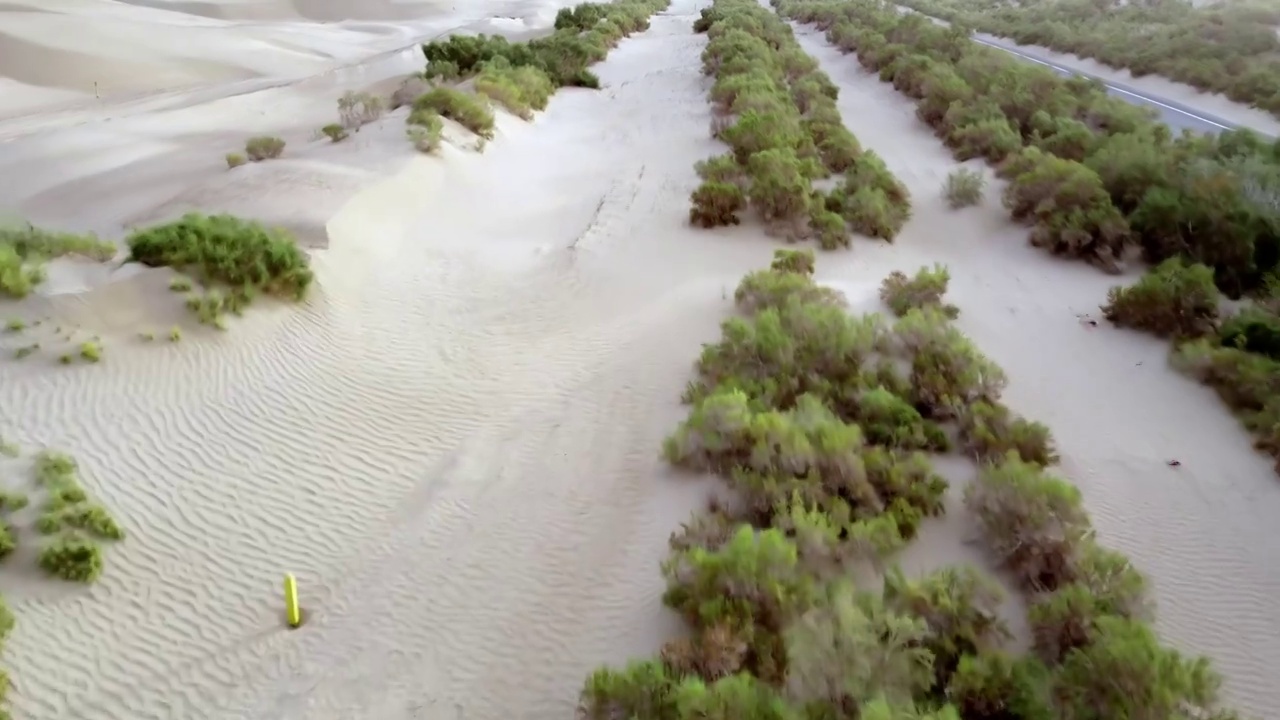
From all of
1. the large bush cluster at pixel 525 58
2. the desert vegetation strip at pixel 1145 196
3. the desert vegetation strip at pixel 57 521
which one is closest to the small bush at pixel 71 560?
the desert vegetation strip at pixel 57 521

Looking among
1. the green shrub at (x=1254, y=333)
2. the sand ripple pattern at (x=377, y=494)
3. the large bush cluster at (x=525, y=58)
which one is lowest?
the sand ripple pattern at (x=377, y=494)

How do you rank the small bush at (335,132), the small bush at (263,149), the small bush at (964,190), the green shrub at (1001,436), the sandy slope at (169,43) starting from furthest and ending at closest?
the sandy slope at (169,43), the small bush at (335,132), the small bush at (263,149), the small bush at (964,190), the green shrub at (1001,436)

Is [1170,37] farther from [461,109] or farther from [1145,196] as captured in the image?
[461,109]

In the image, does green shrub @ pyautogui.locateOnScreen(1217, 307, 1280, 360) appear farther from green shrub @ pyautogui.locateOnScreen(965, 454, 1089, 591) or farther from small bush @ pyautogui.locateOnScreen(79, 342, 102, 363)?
small bush @ pyautogui.locateOnScreen(79, 342, 102, 363)

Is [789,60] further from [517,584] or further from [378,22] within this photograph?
[378,22]

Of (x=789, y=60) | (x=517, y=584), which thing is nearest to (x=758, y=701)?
(x=517, y=584)

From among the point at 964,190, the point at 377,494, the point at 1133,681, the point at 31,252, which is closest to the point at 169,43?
the point at 31,252

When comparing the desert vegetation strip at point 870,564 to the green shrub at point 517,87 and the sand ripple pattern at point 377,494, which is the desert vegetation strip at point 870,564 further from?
the green shrub at point 517,87
